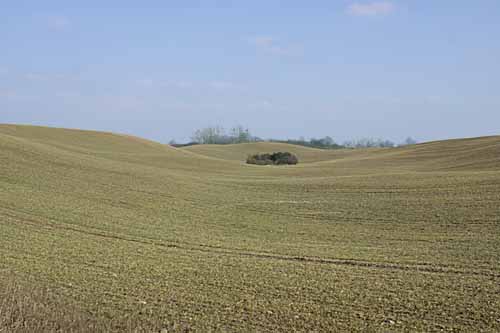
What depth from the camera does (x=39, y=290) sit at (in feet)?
37.5

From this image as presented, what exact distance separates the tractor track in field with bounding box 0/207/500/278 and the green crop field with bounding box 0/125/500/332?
6 centimetres

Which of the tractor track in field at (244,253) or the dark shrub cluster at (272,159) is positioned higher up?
the dark shrub cluster at (272,159)

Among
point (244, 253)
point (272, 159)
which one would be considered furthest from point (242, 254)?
point (272, 159)

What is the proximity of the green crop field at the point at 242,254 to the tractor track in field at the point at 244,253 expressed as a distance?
62 mm

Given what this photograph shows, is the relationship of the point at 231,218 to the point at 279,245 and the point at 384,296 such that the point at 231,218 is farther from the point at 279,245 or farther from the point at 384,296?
the point at 384,296

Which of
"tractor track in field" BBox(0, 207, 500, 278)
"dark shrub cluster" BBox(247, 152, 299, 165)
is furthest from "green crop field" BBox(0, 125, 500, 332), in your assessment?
"dark shrub cluster" BBox(247, 152, 299, 165)

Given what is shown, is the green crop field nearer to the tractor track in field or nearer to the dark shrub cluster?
the tractor track in field

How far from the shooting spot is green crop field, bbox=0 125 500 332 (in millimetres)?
10555

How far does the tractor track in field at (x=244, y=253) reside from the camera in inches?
575

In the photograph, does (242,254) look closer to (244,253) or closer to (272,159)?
(244,253)

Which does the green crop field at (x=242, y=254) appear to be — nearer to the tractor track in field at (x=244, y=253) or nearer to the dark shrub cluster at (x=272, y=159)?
the tractor track in field at (x=244, y=253)

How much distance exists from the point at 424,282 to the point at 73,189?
20215 millimetres

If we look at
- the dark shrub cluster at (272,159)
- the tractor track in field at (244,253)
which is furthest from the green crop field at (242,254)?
the dark shrub cluster at (272,159)

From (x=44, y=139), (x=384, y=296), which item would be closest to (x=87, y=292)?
(x=384, y=296)
